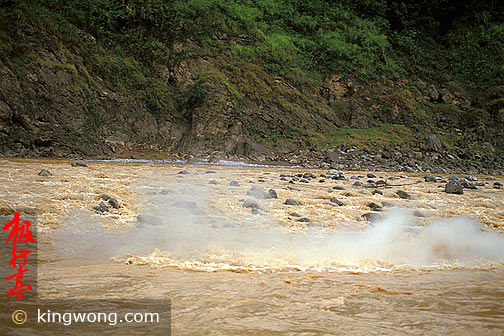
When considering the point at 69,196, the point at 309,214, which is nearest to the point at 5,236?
the point at 69,196

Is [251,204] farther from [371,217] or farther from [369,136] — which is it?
[369,136]

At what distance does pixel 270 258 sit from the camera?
386cm

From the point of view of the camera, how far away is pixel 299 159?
17750mm

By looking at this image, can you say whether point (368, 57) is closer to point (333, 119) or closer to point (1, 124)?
point (333, 119)

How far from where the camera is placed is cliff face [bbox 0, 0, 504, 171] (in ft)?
48.1

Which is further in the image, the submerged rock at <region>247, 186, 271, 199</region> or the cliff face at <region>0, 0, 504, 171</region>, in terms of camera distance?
the cliff face at <region>0, 0, 504, 171</region>

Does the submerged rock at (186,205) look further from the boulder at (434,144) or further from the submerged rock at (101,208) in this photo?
the boulder at (434,144)

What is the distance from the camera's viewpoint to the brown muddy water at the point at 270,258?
2.37 m

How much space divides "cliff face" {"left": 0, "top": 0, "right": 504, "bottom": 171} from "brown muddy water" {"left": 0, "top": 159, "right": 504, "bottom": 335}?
26.1 ft

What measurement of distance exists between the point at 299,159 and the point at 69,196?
12.8 m

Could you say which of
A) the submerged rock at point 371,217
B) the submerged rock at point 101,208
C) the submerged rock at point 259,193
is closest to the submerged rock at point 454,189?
the submerged rock at point 371,217

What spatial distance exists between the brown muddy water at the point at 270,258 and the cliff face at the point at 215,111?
26.1ft

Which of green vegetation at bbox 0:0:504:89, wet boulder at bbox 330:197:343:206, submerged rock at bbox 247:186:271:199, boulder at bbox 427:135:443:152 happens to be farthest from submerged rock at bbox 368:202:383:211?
boulder at bbox 427:135:443:152

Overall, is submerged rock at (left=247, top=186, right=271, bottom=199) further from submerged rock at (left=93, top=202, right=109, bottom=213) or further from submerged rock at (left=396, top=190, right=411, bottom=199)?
submerged rock at (left=396, top=190, right=411, bottom=199)
